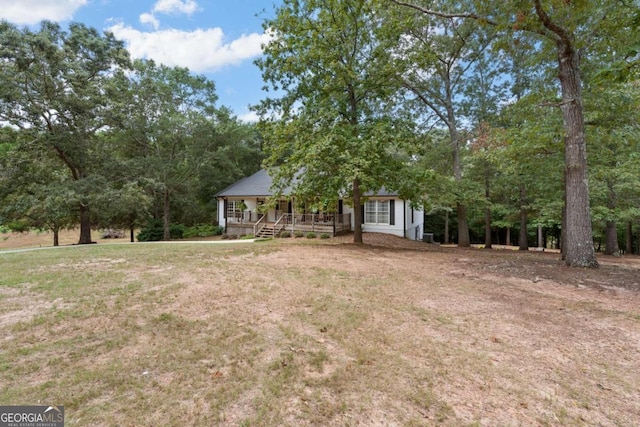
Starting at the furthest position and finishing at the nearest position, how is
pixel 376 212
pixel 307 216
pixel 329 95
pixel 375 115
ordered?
pixel 307 216, pixel 376 212, pixel 375 115, pixel 329 95

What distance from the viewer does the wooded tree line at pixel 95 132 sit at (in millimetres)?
14500

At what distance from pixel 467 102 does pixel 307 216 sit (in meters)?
11.4

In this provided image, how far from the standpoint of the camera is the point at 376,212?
19.0 meters

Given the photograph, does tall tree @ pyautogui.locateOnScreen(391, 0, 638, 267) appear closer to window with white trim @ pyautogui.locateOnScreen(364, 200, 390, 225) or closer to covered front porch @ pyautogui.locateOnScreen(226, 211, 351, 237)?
covered front porch @ pyautogui.locateOnScreen(226, 211, 351, 237)

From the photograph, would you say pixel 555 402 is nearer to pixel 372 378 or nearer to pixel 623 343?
pixel 372 378

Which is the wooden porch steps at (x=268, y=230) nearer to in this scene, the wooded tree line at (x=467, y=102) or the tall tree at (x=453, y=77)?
the wooded tree line at (x=467, y=102)

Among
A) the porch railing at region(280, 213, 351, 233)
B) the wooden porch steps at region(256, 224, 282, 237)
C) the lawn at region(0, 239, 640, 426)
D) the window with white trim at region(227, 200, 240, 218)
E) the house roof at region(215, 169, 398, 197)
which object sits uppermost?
the house roof at region(215, 169, 398, 197)

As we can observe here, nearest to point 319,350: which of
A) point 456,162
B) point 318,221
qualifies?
point 456,162

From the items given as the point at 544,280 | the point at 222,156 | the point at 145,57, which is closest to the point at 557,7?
the point at 544,280

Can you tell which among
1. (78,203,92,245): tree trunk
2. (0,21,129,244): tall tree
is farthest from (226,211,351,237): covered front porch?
(0,21,129,244): tall tree

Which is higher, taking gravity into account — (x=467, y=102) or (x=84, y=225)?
(x=467, y=102)

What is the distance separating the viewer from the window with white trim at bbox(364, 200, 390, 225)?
1870cm

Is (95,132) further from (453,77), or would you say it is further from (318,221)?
(453,77)

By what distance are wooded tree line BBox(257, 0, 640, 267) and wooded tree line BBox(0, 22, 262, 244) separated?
Result: 424 inches
